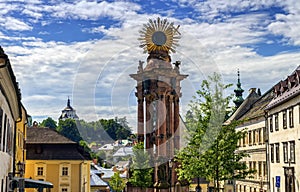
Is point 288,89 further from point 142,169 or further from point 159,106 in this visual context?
point 142,169

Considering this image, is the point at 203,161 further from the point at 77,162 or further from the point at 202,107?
the point at 77,162

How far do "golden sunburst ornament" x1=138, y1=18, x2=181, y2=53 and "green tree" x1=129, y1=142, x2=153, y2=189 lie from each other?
8.87 metres

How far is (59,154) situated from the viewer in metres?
46.0

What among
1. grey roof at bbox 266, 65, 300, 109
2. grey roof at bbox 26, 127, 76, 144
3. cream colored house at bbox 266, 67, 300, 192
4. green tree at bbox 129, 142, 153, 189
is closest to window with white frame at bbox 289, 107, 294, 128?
cream colored house at bbox 266, 67, 300, 192

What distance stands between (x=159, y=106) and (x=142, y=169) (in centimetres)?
567

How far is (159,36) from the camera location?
143 feet

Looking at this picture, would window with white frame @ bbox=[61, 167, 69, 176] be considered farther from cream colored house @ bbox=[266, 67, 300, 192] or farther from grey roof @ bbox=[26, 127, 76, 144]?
cream colored house @ bbox=[266, 67, 300, 192]

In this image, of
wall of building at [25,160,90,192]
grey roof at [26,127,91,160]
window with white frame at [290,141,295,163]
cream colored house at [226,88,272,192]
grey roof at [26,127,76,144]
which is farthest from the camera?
grey roof at [26,127,76,144]

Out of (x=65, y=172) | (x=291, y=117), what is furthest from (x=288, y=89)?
(x=65, y=172)

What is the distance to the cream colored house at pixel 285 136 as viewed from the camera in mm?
32244

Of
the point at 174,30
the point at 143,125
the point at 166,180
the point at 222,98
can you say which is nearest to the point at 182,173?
the point at 222,98

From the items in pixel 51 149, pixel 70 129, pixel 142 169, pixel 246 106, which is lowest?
pixel 142 169

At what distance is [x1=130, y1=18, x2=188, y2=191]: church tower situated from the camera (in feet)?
135

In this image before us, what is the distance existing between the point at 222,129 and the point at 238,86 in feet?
182
